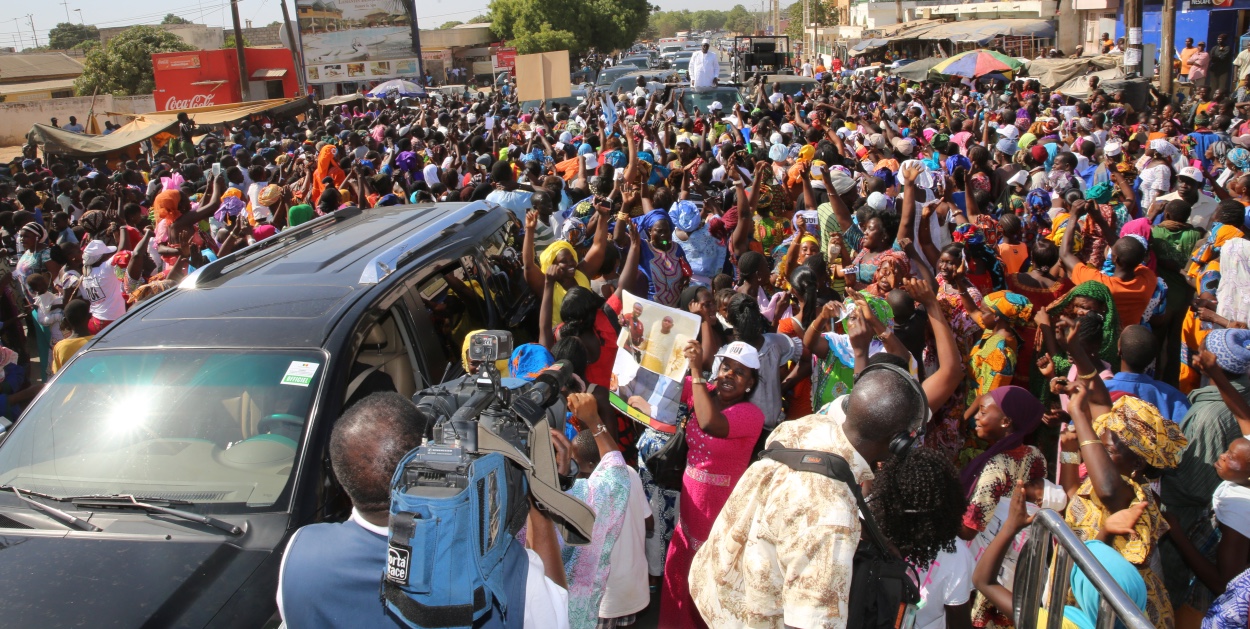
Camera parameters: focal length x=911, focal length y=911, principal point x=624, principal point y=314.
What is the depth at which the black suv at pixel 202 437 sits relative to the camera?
8.82 ft

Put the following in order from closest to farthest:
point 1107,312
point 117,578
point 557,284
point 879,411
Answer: point 879,411 → point 117,578 → point 1107,312 → point 557,284

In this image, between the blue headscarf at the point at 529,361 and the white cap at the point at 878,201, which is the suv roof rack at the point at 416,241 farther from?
the white cap at the point at 878,201

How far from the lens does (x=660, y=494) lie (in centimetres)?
413

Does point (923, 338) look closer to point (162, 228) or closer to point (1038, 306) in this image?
point (1038, 306)

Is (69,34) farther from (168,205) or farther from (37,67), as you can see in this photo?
(168,205)

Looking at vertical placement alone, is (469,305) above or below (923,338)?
above

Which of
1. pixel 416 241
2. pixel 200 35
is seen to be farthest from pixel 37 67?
pixel 416 241

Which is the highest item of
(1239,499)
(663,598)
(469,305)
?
(469,305)

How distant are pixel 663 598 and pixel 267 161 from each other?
1326 centimetres

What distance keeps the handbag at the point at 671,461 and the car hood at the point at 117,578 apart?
162 centimetres

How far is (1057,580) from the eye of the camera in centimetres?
247

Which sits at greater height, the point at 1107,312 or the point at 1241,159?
the point at 1241,159

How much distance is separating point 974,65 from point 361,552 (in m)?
19.0

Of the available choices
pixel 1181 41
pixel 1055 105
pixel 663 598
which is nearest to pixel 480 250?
pixel 663 598
